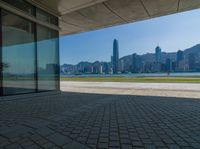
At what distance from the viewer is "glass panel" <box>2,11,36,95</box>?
7.67 m

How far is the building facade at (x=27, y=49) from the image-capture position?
7648 millimetres

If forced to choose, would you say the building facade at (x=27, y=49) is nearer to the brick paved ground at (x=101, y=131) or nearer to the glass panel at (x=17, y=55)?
the glass panel at (x=17, y=55)

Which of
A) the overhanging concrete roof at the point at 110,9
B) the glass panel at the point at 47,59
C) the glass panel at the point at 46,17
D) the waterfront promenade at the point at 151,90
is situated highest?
the overhanging concrete roof at the point at 110,9

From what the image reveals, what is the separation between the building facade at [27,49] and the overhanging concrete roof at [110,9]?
919mm

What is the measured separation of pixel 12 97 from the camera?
7.73m

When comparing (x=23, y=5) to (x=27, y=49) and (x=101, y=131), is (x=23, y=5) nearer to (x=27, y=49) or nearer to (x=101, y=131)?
(x=27, y=49)

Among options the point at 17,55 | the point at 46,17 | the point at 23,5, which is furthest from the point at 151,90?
the point at 23,5

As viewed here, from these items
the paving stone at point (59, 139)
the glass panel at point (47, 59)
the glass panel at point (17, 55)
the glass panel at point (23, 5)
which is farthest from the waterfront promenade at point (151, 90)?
the paving stone at point (59, 139)

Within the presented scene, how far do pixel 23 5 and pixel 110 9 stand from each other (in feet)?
15.0

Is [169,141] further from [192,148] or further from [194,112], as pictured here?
[194,112]

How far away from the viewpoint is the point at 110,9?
964 cm

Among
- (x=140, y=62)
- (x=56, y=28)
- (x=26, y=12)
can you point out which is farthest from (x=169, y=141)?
(x=140, y=62)

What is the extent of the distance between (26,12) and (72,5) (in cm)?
234

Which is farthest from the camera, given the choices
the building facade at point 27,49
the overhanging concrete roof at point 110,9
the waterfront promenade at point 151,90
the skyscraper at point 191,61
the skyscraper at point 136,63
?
the skyscraper at point 136,63
